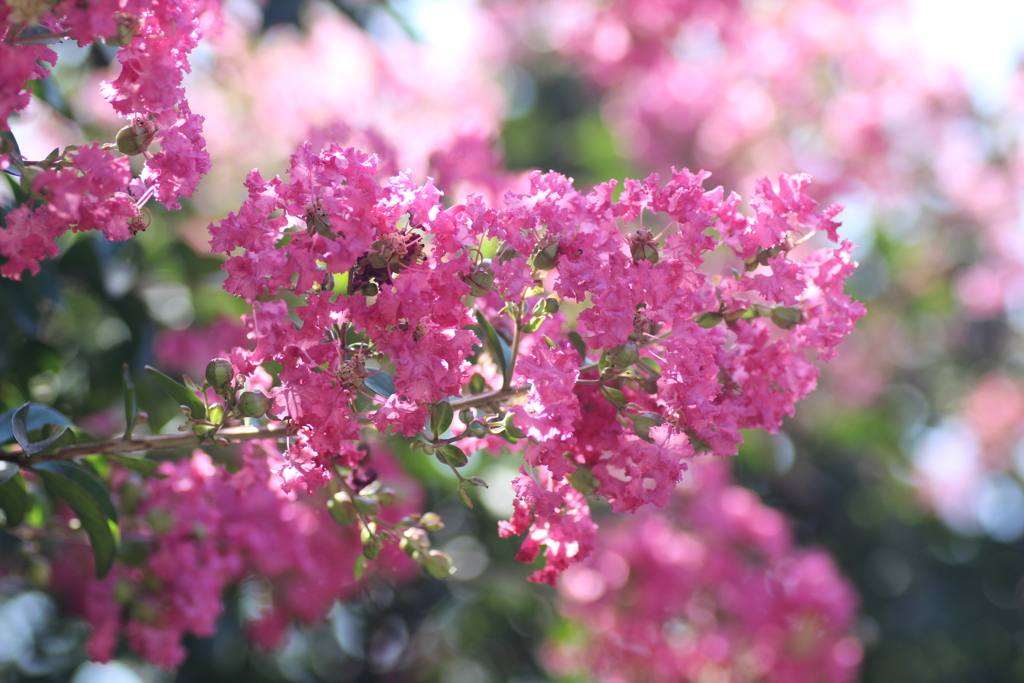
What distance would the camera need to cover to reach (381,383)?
1.10 m

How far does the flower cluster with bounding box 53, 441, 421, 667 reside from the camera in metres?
1.46

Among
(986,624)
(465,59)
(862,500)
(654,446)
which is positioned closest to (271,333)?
(654,446)

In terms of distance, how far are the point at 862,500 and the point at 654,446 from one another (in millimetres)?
3165

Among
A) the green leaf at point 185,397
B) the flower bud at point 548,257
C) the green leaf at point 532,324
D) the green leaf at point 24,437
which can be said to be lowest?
the green leaf at point 24,437

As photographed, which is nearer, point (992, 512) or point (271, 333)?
point (271, 333)

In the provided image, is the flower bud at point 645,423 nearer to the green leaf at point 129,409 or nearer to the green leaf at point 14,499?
the green leaf at point 129,409

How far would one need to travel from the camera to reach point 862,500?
382cm

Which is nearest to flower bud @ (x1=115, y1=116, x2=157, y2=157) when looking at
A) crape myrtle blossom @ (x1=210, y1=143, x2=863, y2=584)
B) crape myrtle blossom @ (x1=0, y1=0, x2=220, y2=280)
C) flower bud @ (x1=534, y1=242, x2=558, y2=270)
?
crape myrtle blossom @ (x1=0, y1=0, x2=220, y2=280)

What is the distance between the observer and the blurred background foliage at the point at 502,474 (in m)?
1.84

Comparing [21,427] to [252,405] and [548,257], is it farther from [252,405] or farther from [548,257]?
[548,257]

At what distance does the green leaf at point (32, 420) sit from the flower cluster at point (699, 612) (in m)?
1.80

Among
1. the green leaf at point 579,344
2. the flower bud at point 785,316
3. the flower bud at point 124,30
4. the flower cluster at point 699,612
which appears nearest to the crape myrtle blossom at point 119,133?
the flower bud at point 124,30

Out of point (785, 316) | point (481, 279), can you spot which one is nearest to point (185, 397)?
point (481, 279)

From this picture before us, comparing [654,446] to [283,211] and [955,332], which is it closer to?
[283,211]
